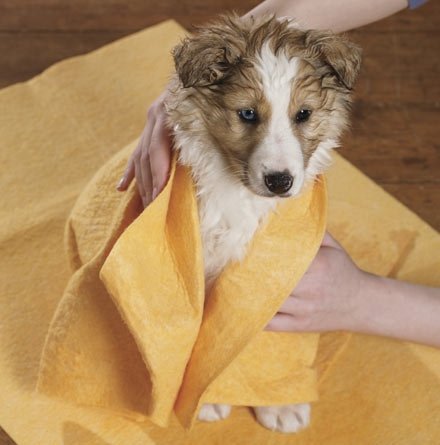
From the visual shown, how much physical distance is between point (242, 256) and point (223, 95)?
0.28 meters

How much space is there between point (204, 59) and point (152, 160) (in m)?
0.22

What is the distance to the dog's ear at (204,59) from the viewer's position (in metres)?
1.19

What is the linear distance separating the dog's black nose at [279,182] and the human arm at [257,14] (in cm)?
20

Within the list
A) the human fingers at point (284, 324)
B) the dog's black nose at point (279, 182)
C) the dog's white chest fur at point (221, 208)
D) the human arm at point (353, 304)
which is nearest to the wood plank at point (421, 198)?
the human arm at point (353, 304)

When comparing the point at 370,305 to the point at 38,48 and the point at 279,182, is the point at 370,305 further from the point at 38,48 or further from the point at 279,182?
the point at 38,48

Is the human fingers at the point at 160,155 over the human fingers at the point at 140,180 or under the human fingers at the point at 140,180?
over

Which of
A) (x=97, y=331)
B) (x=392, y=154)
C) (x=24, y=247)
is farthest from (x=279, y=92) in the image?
(x=392, y=154)

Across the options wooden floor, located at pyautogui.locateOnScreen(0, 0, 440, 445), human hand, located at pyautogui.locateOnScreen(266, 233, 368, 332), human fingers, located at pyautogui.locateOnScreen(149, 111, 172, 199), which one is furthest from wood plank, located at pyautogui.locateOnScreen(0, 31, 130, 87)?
human hand, located at pyautogui.locateOnScreen(266, 233, 368, 332)

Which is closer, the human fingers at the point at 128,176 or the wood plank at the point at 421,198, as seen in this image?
the human fingers at the point at 128,176

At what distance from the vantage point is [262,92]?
1.19 metres

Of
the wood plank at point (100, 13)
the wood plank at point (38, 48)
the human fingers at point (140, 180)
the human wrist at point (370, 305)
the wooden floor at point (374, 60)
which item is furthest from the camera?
the wood plank at point (100, 13)

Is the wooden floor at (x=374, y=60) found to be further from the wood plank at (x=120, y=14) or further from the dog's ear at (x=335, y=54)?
the dog's ear at (x=335, y=54)

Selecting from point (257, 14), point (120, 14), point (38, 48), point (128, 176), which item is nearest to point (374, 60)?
point (120, 14)

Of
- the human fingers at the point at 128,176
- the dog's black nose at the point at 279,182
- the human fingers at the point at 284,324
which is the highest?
the dog's black nose at the point at 279,182
